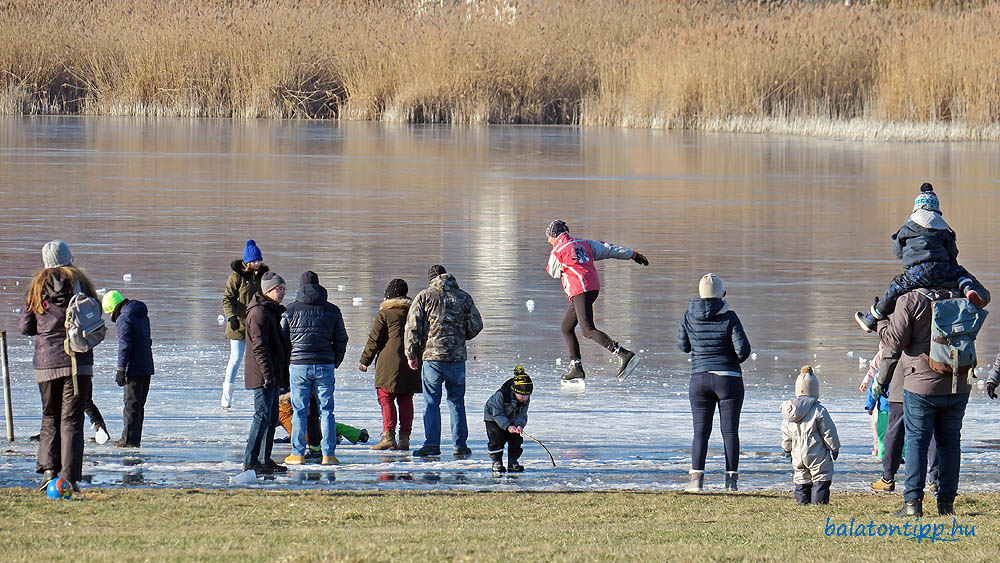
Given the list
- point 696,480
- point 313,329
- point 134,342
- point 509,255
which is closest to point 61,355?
point 134,342

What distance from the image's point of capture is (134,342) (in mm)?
9523

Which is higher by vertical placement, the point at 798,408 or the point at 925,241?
the point at 925,241

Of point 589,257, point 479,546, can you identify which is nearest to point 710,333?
point 479,546

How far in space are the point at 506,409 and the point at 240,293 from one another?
2.69 meters

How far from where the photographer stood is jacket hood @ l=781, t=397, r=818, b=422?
8164 millimetres

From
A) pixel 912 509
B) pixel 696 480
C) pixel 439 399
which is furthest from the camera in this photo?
pixel 439 399

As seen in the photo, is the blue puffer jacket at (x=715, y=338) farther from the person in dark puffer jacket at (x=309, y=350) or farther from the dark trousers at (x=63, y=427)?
the dark trousers at (x=63, y=427)

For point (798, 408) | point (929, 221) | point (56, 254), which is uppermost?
point (929, 221)

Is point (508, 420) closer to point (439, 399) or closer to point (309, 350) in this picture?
point (439, 399)

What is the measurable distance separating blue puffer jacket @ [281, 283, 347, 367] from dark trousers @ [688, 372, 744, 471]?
83.6 inches

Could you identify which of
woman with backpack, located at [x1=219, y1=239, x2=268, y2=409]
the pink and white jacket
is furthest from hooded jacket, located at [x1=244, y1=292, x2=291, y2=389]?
the pink and white jacket

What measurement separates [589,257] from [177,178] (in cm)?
1682

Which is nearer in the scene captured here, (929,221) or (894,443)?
(929,221)

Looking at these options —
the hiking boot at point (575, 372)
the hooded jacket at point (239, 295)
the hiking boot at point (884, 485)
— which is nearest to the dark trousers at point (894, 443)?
the hiking boot at point (884, 485)
